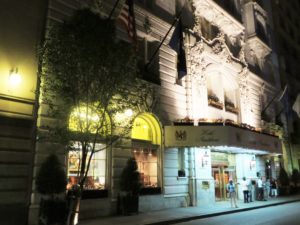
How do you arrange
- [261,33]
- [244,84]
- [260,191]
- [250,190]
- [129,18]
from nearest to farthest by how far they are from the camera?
[129,18] < [250,190] < [260,191] < [244,84] < [261,33]

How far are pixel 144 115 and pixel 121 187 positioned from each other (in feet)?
16.0

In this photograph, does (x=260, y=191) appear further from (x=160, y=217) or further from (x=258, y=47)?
(x=258, y=47)

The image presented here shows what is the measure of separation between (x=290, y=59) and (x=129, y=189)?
36.7 meters

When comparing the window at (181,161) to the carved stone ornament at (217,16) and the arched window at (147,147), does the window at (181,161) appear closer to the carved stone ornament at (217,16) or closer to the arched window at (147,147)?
the arched window at (147,147)

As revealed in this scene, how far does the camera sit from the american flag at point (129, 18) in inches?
699

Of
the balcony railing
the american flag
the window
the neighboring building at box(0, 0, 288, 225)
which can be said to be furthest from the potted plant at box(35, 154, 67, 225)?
the balcony railing

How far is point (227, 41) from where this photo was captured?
29422 millimetres

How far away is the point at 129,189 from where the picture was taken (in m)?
16.6

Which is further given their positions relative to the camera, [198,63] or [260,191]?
[260,191]

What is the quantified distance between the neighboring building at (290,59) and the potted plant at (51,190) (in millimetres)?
29099

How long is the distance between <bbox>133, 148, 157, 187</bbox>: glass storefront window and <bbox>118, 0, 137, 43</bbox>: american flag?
6.56 metres

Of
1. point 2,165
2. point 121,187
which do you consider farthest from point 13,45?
point 121,187

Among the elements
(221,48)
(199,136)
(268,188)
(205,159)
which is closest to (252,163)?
(268,188)

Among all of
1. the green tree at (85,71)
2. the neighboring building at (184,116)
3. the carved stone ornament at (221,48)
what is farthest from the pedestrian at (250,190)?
the green tree at (85,71)
